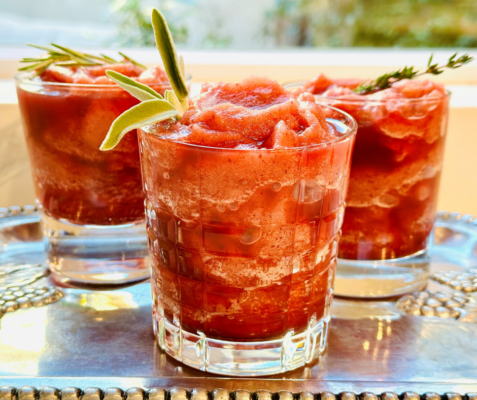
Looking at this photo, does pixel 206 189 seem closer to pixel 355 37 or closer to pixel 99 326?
pixel 99 326

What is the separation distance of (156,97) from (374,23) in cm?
136

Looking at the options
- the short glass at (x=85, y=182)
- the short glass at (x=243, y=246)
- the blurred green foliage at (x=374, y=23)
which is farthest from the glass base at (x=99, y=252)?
the blurred green foliage at (x=374, y=23)

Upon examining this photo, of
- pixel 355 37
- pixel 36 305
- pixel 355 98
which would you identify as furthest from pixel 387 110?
pixel 355 37

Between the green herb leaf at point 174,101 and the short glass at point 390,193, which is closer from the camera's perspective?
the green herb leaf at point 174,101

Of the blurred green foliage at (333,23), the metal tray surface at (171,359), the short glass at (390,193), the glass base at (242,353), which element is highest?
the blurred green foliage at (333,23)

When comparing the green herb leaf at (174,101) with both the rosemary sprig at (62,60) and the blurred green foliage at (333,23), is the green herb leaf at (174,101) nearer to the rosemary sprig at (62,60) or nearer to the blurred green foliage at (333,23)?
the rosemary sprig at (62,60)

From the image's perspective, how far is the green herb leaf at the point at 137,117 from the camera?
2.29 feet

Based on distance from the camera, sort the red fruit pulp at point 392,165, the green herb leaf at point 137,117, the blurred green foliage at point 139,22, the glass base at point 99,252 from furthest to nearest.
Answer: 1. the blurred green foliage at point 139,22
2. the glass base at point 99,252
3. the red fruit pulp at point 392,165
4. the green herb leaf at point 137,117

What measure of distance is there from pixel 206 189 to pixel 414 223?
479mm

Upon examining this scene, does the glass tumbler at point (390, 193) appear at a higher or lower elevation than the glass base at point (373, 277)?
higher

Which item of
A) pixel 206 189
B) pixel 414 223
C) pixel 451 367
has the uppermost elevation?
pixel 206 189

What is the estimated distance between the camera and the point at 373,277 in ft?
3.46

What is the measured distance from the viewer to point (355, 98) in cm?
96

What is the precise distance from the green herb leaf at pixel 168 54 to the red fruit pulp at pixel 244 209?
1.3 inches
